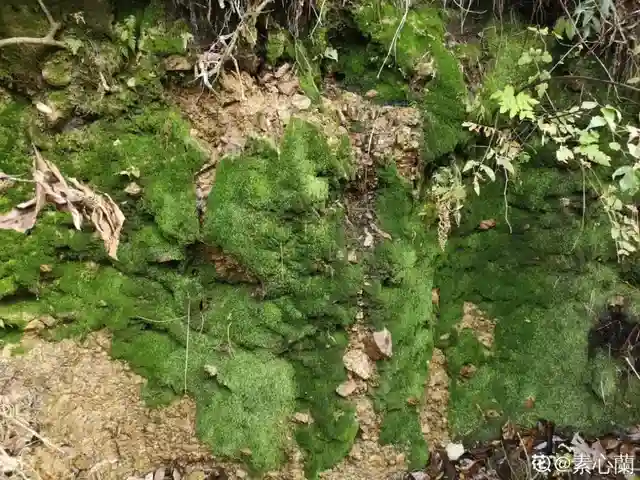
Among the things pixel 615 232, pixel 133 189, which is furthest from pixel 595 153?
pixel 133 189

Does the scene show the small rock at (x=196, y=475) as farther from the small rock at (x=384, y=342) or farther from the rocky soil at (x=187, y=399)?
the small rock at (x=384, y=342)

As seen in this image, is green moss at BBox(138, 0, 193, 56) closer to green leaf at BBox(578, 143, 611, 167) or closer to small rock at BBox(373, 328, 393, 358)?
small rock at BBox(373, 328, 393, 358)

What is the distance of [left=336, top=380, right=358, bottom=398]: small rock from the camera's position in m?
2.64

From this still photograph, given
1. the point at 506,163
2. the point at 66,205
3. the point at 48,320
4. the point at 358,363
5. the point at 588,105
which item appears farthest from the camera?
the point at 506,163

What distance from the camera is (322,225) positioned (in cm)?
261

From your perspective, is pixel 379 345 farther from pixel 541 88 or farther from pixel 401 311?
pixel 541 88

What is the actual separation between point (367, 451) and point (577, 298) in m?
1.52

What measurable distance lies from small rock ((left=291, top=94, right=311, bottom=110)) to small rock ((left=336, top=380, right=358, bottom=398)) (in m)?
1.41

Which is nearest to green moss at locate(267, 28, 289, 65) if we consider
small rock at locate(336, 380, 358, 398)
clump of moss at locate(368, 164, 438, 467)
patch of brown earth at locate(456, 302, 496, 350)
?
clump of moss at locate(368, 164, 438, 467)

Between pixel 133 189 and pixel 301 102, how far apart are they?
3.07ft

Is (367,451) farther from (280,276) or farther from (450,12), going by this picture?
(450,12)

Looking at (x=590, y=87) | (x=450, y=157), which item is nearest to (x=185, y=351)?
(x=450, y=157)

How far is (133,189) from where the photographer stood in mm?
2535

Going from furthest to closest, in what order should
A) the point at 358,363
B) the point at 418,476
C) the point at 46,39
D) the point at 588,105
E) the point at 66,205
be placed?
the point at 588,105, the point at 418,476, the point at 358,363, the point at 46,39, the point at 66,205
